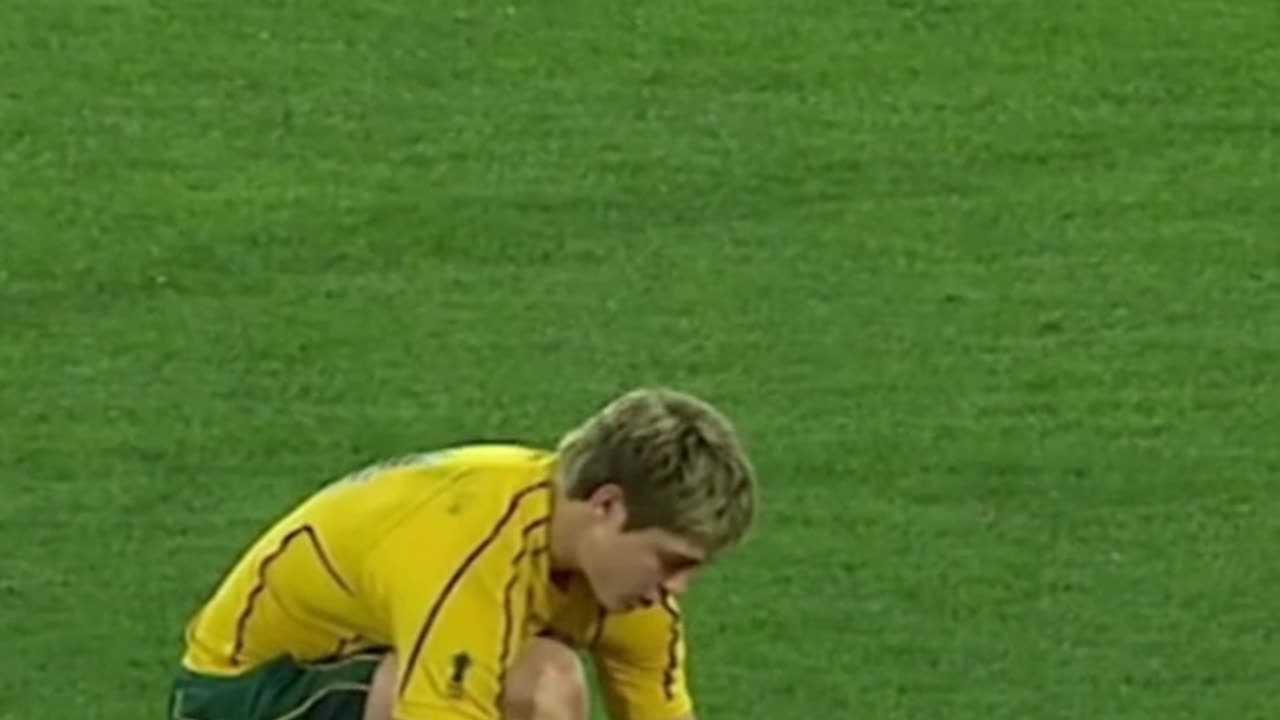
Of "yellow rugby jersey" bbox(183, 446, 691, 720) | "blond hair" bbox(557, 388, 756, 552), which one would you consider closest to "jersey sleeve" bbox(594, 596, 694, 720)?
"yellow rugby jersey" bbox(183, 446, 691, 720)

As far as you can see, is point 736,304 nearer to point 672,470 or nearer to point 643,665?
point 643,665

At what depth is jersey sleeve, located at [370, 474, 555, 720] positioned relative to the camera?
17.8 feet

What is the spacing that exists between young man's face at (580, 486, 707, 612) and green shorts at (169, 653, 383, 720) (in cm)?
54

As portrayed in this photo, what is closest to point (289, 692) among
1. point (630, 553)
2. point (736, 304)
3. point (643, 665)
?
point (643, 665)

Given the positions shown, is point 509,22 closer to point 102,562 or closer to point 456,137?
point 456,137

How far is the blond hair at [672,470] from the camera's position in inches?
209

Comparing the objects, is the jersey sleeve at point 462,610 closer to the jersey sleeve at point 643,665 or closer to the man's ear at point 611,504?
the man's ear at point 611,504

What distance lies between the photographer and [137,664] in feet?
24.5

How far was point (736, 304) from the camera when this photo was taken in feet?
31.4

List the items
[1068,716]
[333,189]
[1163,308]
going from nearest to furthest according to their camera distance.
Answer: [1068,716]
[1163,308]
[333,189]

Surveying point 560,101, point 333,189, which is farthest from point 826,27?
point 333,189

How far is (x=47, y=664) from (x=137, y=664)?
150 millimetres

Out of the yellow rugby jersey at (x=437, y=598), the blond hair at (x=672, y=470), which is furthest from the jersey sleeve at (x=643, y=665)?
the blond hair at (x=672, y=470)

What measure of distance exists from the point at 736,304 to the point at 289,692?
3745 mm
